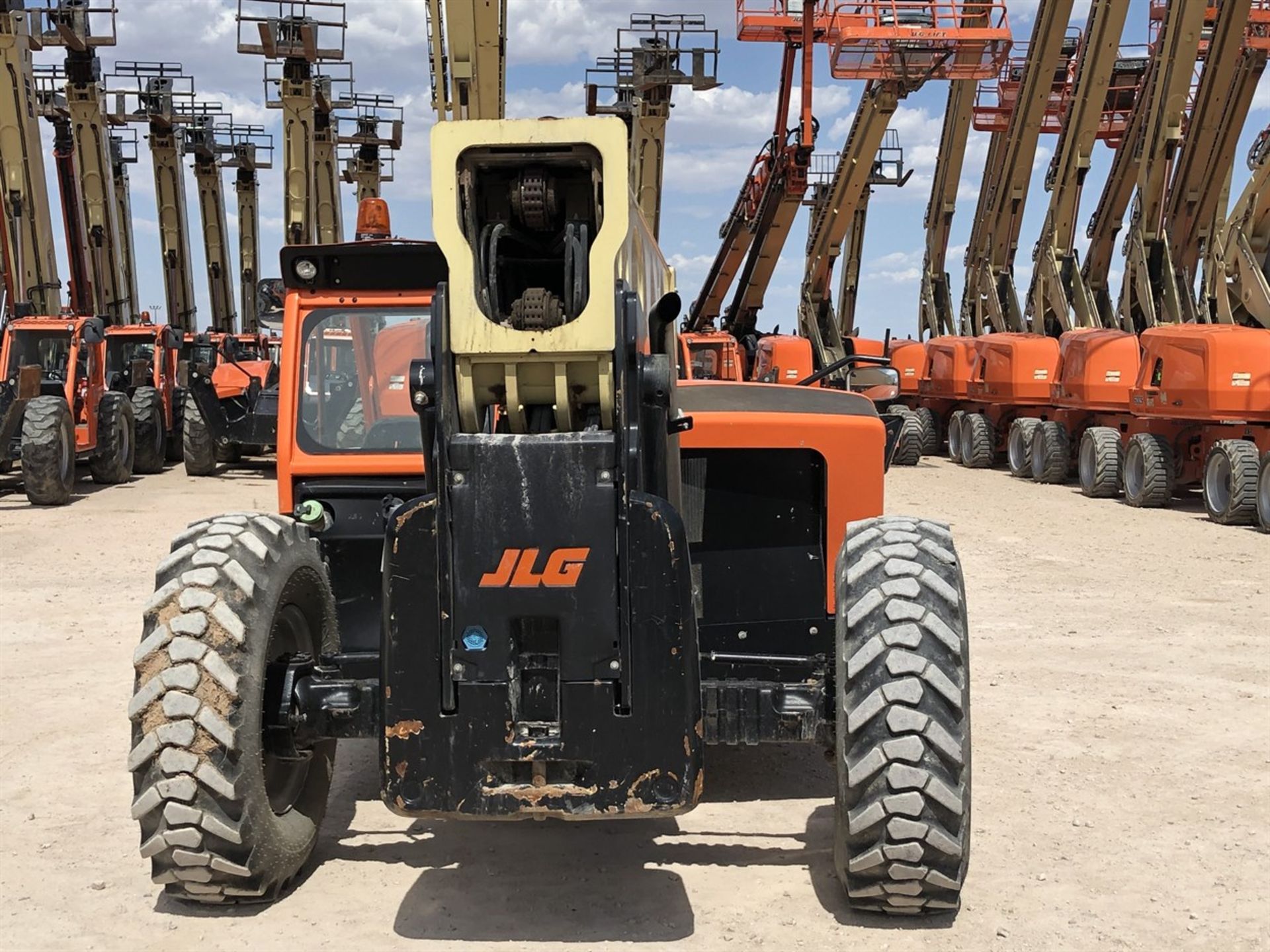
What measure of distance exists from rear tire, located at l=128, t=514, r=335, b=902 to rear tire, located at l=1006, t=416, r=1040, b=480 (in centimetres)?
1692

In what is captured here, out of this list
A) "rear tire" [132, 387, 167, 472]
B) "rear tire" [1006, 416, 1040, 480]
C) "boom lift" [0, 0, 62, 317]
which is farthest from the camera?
"rear tire" [1006, 416, 1040, 480]

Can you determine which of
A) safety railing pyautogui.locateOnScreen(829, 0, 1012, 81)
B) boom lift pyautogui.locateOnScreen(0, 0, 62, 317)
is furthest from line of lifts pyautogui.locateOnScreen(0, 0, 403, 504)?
safety railing pyautogui.locateOnScreen(829, 0, 1012, 81)

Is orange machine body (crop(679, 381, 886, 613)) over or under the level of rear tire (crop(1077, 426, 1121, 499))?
over

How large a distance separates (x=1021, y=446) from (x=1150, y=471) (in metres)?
4.37

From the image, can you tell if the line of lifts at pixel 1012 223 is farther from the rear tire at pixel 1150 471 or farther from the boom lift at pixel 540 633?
the boom lift at pixel 540 633

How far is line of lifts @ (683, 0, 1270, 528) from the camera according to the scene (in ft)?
52.4

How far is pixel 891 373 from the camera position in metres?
5.85

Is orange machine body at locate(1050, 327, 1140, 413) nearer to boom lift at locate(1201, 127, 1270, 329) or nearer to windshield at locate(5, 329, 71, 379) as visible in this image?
boom lift at locate(1201, 127, 1270, 329)

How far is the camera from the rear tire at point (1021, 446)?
20062 millimetres

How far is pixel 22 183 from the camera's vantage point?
59.1ft

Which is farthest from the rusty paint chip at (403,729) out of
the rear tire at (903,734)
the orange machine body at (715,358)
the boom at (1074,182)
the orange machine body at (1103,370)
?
the boom at (1074,182)

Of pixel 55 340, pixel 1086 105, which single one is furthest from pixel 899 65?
pixel 55 340

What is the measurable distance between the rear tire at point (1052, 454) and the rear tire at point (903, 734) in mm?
15707

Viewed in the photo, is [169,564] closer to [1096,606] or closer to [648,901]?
[648,901]
